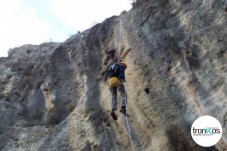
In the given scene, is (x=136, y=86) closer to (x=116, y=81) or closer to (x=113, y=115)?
(x=116, y=81)

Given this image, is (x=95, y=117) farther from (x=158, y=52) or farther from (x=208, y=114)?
(x=208, y=114)

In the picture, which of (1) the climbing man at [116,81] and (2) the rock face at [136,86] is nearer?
(2) the rock face at [136,86]

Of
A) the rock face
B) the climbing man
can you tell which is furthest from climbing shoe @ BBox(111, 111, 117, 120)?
the rock face

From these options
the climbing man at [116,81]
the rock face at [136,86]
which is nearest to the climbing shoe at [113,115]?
the climbing man at [116,81]

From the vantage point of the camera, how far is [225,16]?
40.8 ft

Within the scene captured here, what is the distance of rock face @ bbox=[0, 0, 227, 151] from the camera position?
12.1 metres

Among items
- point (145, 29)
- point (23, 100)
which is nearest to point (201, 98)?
point (145, 29)

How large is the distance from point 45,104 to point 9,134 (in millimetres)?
1775

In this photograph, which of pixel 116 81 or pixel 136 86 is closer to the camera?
pixel 116 81

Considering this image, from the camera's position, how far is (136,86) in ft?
44.5

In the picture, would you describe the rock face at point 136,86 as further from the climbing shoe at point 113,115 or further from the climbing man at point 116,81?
the climbing man at point 116,81

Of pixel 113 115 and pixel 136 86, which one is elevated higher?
pixel 136 86

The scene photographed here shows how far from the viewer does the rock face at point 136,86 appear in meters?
12.1

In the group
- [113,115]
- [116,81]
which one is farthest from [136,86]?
[113,115]
